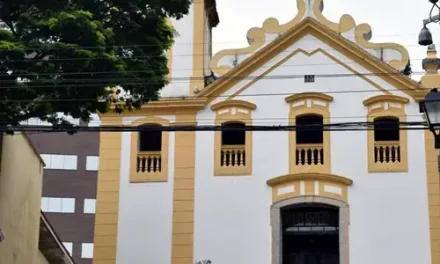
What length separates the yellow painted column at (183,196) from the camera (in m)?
26.1

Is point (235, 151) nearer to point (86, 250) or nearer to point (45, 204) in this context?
point (86, 250)

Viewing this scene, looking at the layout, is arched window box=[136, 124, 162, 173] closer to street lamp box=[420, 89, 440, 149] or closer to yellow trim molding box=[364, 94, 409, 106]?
yellow trim molding box=[364, 94, 409, 106]

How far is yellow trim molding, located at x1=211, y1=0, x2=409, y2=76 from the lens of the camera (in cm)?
2720

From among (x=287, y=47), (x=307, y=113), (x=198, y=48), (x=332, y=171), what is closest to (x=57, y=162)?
(x=198, y=48)

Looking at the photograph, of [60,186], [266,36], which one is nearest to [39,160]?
[266,36]

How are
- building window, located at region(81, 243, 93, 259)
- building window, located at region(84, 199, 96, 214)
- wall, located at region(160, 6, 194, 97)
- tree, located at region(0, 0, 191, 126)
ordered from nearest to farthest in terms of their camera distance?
tree, located at region(0, 0, 191, 126)
wall, located at region(160, 6, 194, 97)
building window, located at region(81, 243, 93, 259)
building window, located at region(84, 199, 96, 214)

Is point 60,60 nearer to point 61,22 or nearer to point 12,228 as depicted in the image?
point 61,22

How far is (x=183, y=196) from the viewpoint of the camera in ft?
87.2

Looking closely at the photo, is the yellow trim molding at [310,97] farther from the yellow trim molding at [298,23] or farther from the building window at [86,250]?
the building window at [86,250]

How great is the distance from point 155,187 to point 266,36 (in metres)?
5.49

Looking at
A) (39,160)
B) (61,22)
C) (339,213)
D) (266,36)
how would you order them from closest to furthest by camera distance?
(61,22) → (39,160) → (339,213) → (266,36)

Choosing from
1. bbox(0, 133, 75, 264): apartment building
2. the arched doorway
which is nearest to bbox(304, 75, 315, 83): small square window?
the arched doorway

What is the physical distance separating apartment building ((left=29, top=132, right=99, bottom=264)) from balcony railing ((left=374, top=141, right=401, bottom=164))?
34612 millimetres

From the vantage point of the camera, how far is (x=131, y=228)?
2650cm
